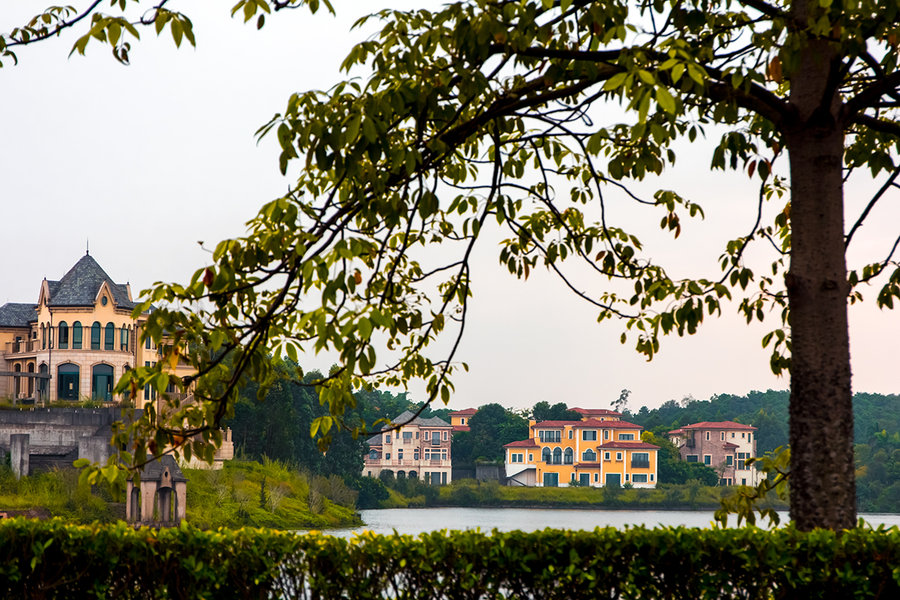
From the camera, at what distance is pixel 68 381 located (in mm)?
44500

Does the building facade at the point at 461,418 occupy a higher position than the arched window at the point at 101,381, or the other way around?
the arched window at the point at 101,381

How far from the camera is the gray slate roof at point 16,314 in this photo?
4806 centimetres

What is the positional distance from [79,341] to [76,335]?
1.04 feet

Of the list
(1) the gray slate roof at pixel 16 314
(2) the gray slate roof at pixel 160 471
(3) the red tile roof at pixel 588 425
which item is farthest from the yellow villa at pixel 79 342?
(3) the red tile roof at pixel 588 425

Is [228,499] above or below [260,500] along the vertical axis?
above

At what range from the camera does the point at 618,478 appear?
79188mm

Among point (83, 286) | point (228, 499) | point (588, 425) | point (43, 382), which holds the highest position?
point (83, 286)

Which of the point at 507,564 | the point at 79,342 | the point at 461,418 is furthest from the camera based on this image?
the point at 461,418

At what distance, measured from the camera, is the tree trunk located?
6094 mm

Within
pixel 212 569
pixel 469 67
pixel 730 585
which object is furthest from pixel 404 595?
pixel 469 67

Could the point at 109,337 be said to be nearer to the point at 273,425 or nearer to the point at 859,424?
the point at 273,425

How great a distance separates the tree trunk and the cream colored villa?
4047 centimetres

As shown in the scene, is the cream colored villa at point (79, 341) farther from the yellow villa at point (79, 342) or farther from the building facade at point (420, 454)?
the building facade at point (420, 454)

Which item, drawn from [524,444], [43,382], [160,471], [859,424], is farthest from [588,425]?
[160,471]
